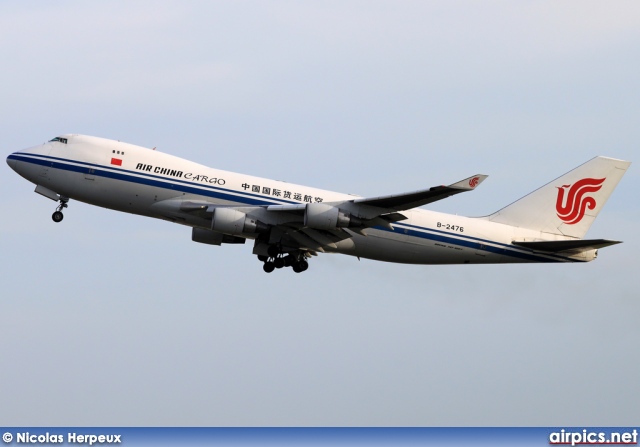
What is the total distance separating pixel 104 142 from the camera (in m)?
45.5

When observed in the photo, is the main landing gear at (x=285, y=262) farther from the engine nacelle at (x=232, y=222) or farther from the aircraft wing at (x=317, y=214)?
the engine nacelle at (x=232, y=222)

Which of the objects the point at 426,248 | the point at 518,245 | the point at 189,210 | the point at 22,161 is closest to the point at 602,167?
the point at 518,245

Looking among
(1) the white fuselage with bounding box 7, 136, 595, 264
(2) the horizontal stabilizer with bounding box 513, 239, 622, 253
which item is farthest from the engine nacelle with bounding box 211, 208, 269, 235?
(2) the horizontal stabilizer with bounding box 513, 239, 622, 253

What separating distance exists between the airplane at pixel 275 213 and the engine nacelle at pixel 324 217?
44 mm

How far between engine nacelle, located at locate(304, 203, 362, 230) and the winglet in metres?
5.55

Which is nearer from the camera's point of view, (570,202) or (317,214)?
(317,214)

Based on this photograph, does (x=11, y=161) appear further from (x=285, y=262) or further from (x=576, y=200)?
(x=576, y=200)

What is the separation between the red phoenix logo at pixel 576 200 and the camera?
165ft

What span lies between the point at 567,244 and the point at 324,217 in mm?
12129

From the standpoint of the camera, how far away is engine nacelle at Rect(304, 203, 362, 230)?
141ft

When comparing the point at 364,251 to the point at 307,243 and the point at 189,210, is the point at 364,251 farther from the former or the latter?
the point at 189,210

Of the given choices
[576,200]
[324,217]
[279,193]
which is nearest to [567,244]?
[576,200]

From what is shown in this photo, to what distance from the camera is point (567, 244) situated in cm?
4650

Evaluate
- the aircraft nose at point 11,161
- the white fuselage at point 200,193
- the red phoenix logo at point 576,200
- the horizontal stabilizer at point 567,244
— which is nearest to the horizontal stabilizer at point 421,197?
the white fuselage at point 200,193
